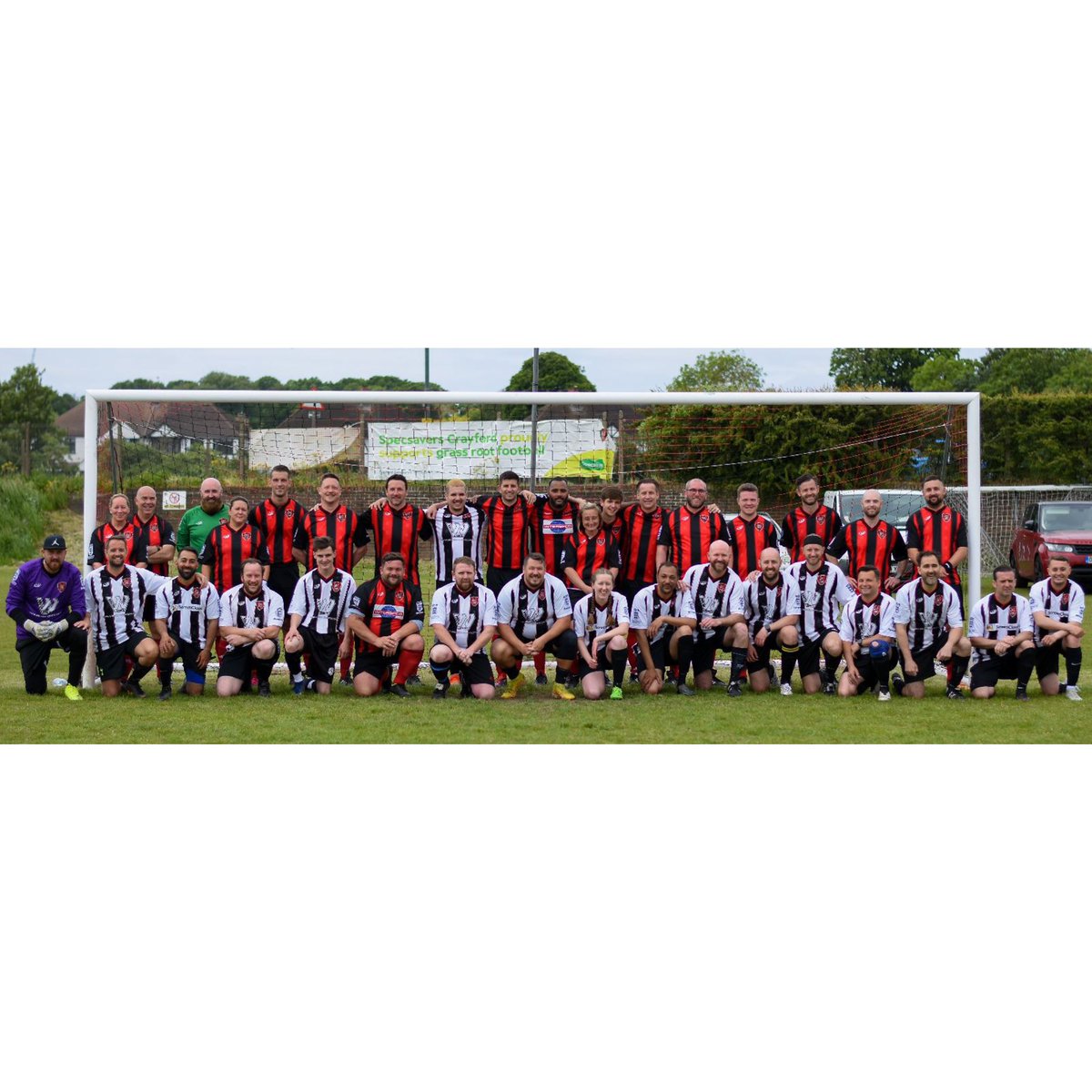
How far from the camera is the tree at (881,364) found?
37.6 meters

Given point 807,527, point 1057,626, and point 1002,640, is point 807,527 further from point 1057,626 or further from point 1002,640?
point 1057,626

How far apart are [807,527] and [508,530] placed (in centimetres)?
219

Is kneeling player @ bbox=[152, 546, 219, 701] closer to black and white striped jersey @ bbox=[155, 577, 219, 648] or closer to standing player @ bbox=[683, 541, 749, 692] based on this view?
black and white striped jersey @ bbox=[155, 577, 219, 648]

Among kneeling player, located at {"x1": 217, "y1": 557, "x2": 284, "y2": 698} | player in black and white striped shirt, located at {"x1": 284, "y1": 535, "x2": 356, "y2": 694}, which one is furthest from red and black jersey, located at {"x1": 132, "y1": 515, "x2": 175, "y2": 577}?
player in black and white striped shirt, located at {"x1": 284, "y1": 535, "x2": 356, "y2": 694}

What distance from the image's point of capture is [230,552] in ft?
26.0

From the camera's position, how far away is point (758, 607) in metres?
7.80

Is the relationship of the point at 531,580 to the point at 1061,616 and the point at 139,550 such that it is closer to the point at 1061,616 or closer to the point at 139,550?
the point at 139,550

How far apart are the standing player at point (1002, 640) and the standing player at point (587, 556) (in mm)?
2546

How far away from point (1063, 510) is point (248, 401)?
40.0 feet

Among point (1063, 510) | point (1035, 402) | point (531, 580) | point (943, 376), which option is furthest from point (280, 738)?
point (943, 376)

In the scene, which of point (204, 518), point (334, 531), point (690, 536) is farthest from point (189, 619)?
point (690, 536)

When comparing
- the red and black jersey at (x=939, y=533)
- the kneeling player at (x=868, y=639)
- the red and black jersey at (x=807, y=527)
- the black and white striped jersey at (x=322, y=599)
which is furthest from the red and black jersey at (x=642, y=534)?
the black and white striped jersey at (x=322, y=599)

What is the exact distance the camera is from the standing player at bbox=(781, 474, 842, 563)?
316 inches

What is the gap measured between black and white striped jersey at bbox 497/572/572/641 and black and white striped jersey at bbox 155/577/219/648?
1999 millimetres
